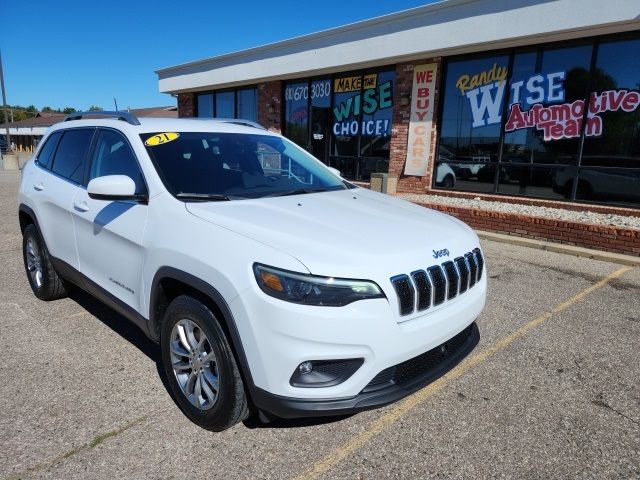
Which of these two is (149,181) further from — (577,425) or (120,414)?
(577,425)

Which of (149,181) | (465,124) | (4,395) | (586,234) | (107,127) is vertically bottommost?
(4,395)

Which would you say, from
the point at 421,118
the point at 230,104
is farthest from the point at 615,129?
the point at 230,104

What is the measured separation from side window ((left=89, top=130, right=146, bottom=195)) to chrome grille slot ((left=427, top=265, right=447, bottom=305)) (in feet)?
6.04

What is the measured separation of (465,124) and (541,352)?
27.4 feet

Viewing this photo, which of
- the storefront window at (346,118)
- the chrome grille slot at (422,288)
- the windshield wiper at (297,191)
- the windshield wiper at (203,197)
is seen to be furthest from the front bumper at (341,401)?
the storefront window at (346,118)

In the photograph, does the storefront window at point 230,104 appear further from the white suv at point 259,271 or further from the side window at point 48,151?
the white suv at point 259,271

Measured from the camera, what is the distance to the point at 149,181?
2842mm

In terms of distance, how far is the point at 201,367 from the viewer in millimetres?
2498

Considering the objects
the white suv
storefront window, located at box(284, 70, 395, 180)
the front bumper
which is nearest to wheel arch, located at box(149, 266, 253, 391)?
the white suv

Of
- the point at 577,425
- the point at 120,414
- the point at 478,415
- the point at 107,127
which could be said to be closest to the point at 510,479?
the point at 478,415

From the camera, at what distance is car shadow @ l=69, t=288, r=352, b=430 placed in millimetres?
2625

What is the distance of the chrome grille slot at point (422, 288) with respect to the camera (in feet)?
7.54

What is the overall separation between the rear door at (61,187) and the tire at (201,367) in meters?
1.52

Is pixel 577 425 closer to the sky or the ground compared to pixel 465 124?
closer to the ground
